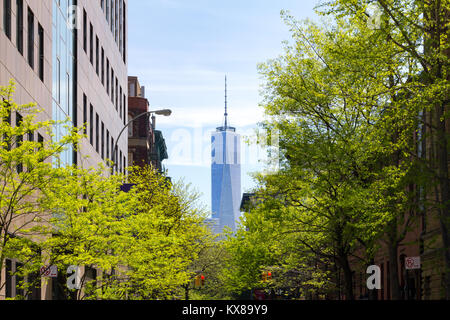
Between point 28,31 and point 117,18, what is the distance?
40281 millimetres

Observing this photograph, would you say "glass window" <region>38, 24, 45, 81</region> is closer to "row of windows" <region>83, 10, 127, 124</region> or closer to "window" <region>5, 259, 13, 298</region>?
"window" <region>5, 259, 13, 298</region>

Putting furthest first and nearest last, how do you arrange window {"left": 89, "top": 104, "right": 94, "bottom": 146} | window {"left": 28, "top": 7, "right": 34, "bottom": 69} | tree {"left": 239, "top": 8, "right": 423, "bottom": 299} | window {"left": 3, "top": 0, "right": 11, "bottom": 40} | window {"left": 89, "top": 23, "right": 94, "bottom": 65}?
window {"left": 89, "top": 23, "right": 94, "bottom": 65} → window {"left": 89, "top": 104, "right": 94, "bottom": 146} → window {"left": 28, "top": 7, "right": 34, "bottom": 69} → window {"left": 3, "top": 0, "right": 11, "bottom": 40} → tree {"left": 239, "top": 8, "right": 423, "bottom": 299}

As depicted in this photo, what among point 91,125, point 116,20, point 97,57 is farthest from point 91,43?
point 116,20

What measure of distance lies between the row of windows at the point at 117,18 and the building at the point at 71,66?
10cm

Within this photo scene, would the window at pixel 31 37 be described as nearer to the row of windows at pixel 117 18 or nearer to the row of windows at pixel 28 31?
the row of windows at pixel 28 31

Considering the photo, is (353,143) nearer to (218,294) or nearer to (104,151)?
(104,151)

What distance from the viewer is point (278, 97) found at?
3366 cm

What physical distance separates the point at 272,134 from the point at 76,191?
1141cm

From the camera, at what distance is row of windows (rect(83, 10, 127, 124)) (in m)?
54.6

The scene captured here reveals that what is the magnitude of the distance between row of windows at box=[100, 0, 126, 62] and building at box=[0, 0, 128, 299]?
0.10 meters

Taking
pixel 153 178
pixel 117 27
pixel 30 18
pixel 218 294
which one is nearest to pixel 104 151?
pixel 153 178

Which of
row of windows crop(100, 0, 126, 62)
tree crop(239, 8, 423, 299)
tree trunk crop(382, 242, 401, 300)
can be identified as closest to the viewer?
tree crop(239, 8, 423, 299)

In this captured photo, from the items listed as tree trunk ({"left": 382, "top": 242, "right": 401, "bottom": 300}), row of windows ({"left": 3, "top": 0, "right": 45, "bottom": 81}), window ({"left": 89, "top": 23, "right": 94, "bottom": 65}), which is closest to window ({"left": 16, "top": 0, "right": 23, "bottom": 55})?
row of windows ({"left": 3, "top": 0, "right": 45, "bottom": 81})

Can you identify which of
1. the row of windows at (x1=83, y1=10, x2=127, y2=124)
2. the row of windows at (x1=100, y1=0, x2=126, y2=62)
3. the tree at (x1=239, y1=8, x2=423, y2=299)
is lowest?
the tree at (x1=239, y1=8, x2=423, y2=299)
